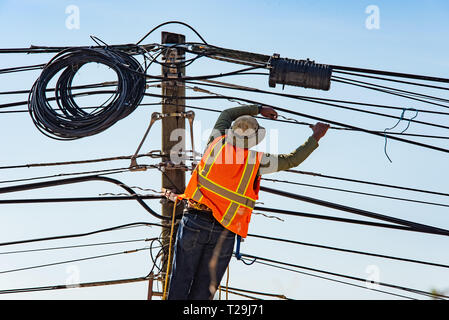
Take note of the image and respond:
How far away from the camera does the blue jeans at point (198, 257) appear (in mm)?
6770

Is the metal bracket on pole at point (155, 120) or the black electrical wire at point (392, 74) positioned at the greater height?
the black electrical wire at point (392, 74)

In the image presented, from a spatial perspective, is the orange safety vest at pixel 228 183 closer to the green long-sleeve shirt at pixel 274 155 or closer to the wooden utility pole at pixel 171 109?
the green long-sleeve shirt at pixel 274 155

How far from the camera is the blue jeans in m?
6.77

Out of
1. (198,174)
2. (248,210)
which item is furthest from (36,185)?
(248,210)

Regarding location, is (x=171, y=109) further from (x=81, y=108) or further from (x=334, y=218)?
(x=334, y=218)

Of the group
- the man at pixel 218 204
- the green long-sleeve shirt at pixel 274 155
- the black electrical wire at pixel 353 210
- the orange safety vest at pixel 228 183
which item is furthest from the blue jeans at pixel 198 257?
the black electrical wire at pixel 353 210

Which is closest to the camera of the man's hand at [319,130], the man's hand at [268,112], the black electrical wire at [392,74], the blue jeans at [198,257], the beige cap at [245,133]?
the beige cap at [245,133]

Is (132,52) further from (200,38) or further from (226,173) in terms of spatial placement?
(226,173)

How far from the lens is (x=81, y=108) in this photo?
8211 millimetres

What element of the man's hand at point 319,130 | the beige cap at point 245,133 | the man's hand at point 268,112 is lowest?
the beige cap at point 245,133

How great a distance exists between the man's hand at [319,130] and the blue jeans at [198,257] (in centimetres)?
144

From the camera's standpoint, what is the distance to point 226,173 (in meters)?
6.70
